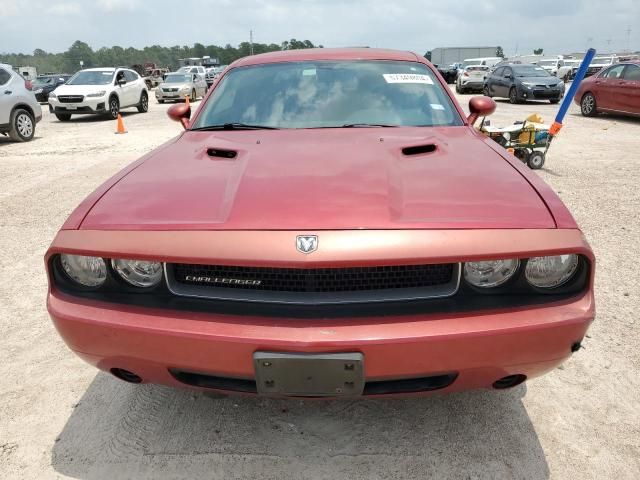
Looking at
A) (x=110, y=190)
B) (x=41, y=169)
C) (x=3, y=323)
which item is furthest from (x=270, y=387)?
(x=41, y=169)

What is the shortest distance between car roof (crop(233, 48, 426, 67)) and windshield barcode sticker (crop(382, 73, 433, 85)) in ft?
0.78

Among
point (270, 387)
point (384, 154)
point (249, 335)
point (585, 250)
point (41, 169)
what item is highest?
point (384, 154)

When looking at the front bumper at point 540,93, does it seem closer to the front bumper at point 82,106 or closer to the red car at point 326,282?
the front bumper at point 82,106

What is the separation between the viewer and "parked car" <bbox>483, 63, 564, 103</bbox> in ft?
56.0

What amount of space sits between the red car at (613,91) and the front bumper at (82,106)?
1364 cm

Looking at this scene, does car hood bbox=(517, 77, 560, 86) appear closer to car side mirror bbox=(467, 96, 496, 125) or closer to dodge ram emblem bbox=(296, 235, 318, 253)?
car side mirror bbox=(467, 96, 496, 125)

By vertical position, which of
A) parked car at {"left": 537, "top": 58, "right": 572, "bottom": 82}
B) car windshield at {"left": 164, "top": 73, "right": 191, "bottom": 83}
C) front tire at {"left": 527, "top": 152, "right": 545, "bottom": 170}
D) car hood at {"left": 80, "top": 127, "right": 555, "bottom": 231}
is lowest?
parked car at {"left": 537, "top": 58, "right": 572, "bottom": 82}

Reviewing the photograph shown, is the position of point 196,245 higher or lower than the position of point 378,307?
higher

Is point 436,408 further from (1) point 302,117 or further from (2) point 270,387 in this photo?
(1) point 302,117

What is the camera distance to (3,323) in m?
3.22

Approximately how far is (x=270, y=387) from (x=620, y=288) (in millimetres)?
2896

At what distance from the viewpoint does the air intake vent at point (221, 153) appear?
2.38 metres

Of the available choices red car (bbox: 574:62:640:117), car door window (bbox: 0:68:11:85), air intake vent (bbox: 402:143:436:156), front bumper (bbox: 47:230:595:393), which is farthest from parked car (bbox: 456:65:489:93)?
front bumper (bbox: 47:230:595:393)

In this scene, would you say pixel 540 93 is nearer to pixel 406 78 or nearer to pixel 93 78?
pixel 93 78
